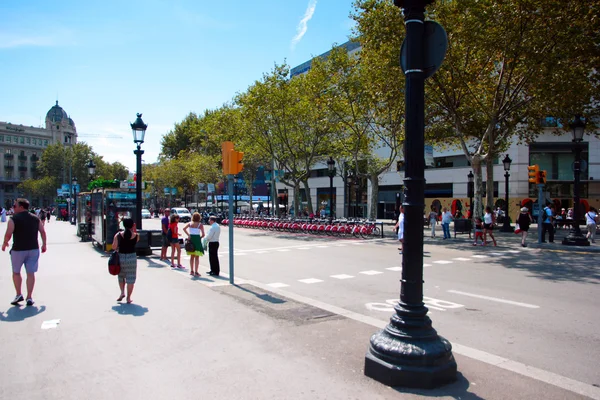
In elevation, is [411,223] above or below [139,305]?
above

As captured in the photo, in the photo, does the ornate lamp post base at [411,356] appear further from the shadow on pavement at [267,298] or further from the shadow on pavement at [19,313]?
the shadow on pavement at [19,313]

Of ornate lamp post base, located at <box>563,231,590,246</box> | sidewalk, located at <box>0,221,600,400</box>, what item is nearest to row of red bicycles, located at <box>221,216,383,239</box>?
ornate lamp post base, located at <box>563,231,590,246</box>

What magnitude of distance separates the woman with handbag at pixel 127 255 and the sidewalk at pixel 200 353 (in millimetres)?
389

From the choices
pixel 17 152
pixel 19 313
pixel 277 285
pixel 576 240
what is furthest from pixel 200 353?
pixel 17 152

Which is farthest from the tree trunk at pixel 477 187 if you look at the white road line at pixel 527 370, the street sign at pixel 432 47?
the street sign at pixel 432 47

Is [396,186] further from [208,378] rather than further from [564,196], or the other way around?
[208,378]

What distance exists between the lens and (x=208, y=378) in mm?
4281

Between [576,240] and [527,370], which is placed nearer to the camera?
[527,370]

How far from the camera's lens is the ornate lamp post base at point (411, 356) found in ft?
12.9

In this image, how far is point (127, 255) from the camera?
24.4 feet

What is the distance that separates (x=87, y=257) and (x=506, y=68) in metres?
18.0

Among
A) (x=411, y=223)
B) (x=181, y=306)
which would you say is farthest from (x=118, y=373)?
(x=411, y=223)

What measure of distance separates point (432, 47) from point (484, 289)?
636cm

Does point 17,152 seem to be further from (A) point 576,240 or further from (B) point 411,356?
(B) point 411,356
